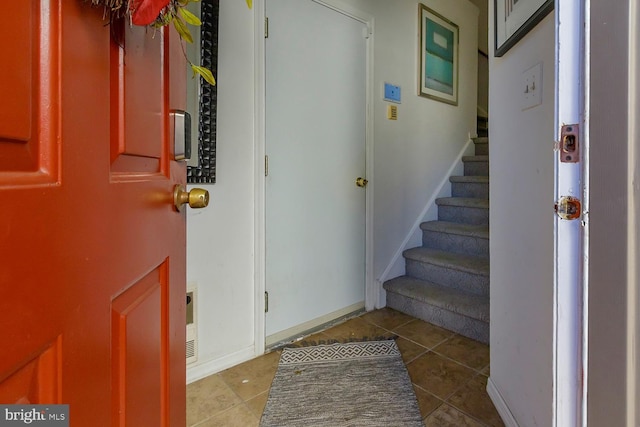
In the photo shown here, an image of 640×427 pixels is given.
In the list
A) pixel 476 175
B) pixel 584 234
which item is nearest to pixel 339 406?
pixel 584 234

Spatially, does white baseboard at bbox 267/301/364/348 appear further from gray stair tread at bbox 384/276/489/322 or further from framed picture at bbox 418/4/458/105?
framed picture at bbox 418/4/458/105

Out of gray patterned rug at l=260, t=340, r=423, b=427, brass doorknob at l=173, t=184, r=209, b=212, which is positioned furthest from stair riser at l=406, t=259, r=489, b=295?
brass doorknob at l=173, t=184, r=209, b=212

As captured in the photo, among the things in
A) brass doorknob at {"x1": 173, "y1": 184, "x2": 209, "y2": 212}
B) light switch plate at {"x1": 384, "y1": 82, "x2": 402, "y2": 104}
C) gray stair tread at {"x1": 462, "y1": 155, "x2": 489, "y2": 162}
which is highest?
light switch plate at {"x1": 384, "y1": 82, "x2": 402, "y2": 104}

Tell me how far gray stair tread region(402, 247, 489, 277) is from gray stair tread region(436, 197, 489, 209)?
412 mm

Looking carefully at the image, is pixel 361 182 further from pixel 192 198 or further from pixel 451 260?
pixel 192 198

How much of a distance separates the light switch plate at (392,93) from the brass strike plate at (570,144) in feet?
6.72

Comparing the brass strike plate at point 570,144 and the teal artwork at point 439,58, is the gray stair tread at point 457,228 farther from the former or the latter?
the brass strike plate at point 570,144

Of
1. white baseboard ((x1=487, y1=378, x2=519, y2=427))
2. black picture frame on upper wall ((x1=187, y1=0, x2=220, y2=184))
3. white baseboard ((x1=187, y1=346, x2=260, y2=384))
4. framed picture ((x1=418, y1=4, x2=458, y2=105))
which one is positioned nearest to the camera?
white baseboard ((x1=487, y1=378, x2=519, y2=427))

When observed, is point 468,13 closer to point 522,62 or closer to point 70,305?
point 522,62

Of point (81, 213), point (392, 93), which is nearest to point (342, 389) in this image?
point (81, 213)

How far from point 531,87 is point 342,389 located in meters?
1.39

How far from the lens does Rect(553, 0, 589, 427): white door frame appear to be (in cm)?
46

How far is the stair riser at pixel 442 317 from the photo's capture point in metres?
1.98

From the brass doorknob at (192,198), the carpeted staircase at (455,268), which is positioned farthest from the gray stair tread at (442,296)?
the brass doorknob at (192,198)
